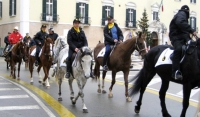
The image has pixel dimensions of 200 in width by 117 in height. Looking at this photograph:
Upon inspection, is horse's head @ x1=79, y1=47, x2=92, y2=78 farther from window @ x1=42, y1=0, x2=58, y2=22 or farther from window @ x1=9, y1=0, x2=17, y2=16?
window @ x1=9, y1=0, x2=17, y2=16

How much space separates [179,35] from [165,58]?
0.72 metres

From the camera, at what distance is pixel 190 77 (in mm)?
6945

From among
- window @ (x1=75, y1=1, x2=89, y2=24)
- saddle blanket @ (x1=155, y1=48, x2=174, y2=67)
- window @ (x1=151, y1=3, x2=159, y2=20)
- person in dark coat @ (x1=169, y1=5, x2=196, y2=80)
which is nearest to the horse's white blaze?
saddle blanket @ (x1=155, y1=48, x2=174, y2=67)

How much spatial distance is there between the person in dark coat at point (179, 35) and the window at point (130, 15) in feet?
110

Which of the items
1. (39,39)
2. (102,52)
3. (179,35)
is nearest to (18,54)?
(39,39)

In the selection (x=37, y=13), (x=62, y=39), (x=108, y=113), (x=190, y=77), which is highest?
(x=37, y=13)

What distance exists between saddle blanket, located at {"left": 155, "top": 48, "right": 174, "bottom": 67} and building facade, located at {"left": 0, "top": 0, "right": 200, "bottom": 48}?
1091 inches

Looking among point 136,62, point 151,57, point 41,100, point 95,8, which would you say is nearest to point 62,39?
point 41,100

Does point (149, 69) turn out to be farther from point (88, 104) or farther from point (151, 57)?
point (88, 104)

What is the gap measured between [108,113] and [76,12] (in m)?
29.3

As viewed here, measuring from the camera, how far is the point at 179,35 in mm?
7344

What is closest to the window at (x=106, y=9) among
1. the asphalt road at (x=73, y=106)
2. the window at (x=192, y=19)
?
the window at (x=192, y=19)

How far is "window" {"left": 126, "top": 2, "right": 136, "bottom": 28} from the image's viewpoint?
4091 centimetres

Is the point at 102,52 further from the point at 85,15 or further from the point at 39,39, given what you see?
the point at 85,15
